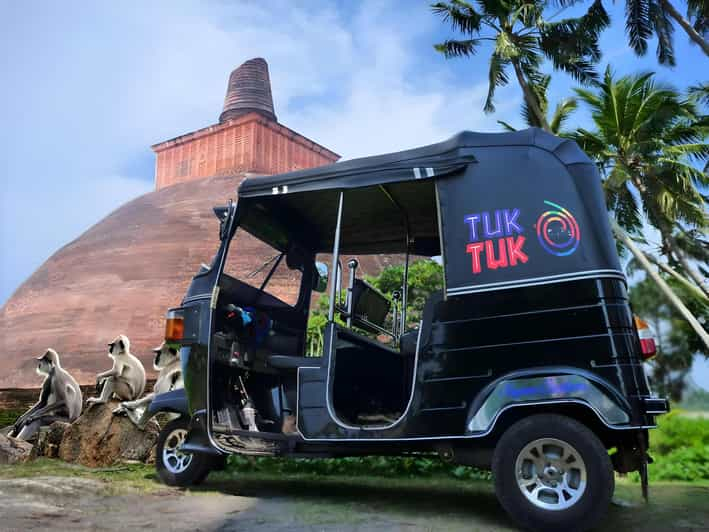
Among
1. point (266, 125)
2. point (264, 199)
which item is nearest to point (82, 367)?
point (266, 125)

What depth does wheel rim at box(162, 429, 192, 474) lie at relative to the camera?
5.73 meters

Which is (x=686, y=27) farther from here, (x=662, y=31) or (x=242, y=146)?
(x=242, y=146)

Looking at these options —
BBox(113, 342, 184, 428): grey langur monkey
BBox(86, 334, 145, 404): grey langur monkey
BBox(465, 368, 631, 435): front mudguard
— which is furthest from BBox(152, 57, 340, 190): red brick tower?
BBox(465, 368, 631, 435): front mudguard

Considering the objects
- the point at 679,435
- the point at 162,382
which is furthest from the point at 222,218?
the point at 679,435

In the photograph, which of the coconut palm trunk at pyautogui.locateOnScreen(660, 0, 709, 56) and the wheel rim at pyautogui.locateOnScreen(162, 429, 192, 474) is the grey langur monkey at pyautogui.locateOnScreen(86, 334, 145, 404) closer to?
the wheel rim at pyautogui.locateOnScreen(162, 429, 192, 474)

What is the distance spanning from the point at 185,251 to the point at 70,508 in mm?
35966

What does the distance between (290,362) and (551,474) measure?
92.6 inches

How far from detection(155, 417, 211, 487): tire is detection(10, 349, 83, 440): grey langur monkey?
5207mm

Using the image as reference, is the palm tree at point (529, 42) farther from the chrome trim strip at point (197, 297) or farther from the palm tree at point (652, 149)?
the chrome trim strip at point (197, 297)

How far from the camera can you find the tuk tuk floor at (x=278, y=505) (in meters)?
4.00

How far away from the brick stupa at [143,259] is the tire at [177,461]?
25.3 metres

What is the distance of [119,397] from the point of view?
9.26m

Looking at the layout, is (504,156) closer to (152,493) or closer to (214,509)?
(214,509)

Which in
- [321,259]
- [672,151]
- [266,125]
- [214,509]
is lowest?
[214,509]
